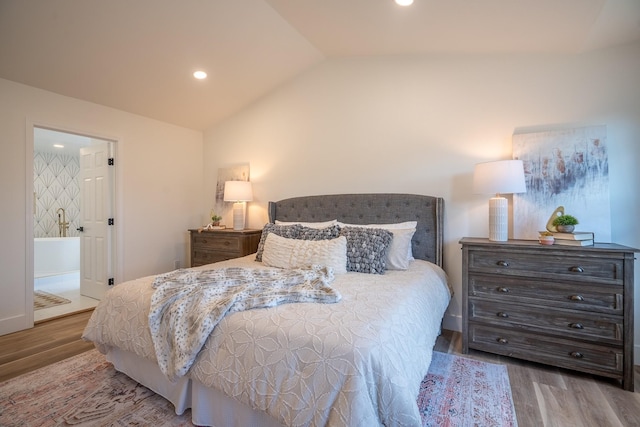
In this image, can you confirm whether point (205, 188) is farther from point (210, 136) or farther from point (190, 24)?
point (190, 24)

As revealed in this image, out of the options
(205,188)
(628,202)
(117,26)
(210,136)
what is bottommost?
(628,202)

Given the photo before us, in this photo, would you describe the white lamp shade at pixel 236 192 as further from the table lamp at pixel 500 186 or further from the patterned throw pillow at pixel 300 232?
the table lamp at pixel 500 186

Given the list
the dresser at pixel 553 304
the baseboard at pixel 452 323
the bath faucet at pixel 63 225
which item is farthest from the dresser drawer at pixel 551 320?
the bath faucet at pixel 63 225

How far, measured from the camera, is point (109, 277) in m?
3.79

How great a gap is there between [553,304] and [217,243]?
11.0 feet

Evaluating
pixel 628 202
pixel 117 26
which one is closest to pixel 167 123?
pixel 117 26

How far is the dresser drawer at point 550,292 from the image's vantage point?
197 centimetres

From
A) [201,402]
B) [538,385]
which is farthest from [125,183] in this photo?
[538,385]

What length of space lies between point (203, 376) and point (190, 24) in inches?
109

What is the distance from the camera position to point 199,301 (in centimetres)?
160

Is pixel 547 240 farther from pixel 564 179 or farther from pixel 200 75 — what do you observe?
pixel 200 75

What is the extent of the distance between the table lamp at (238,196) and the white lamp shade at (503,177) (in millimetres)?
2689

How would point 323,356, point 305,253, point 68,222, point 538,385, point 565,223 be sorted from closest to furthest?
point 323,356 < point 538,385 < point 565,223 < point 305,253 < point 68,222

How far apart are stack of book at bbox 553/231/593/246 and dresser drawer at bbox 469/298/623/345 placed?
0.47 meters
